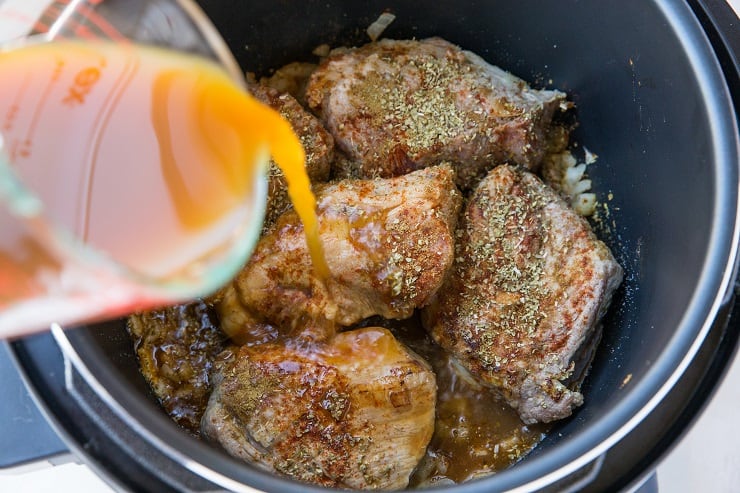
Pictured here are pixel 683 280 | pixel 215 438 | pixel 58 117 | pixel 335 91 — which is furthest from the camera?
pixel 335 91

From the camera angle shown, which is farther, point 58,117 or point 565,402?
point 565,402

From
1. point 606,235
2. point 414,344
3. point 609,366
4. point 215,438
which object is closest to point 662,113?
point 606,235

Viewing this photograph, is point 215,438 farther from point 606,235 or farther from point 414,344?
point 606,235

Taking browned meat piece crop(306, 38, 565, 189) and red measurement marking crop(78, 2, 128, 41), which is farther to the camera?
browned meat piece crop(306, 38, 565, 189)

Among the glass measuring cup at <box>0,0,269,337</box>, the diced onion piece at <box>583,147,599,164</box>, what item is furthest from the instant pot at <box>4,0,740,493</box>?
the glass measuring cup at <box>0,0,269,337</box>

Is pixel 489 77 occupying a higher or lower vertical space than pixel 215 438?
higher

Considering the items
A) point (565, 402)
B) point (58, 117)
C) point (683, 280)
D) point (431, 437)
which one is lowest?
point (431, 437)

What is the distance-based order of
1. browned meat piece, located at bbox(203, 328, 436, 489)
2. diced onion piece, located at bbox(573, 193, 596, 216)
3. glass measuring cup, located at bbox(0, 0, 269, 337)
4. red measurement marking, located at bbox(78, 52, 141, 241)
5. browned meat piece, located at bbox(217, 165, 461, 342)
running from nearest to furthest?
glass measuring cup, located at bbox(0, 0, 269, 337)
red measurement marking, located at bbox(78, 52, 141, 241)
browned meat piece, located at bbox(203, 328, 436, 489)
browned meat piece, located at bbox(217, 165, 461, 342)
diced onion piece, located at bbox(573, 193, 596, 216)

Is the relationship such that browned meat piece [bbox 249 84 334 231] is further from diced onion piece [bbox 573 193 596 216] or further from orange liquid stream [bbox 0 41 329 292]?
diced onion piece [bbox 573 193 596 216]

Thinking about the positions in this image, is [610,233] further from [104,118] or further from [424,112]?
[104,118]
